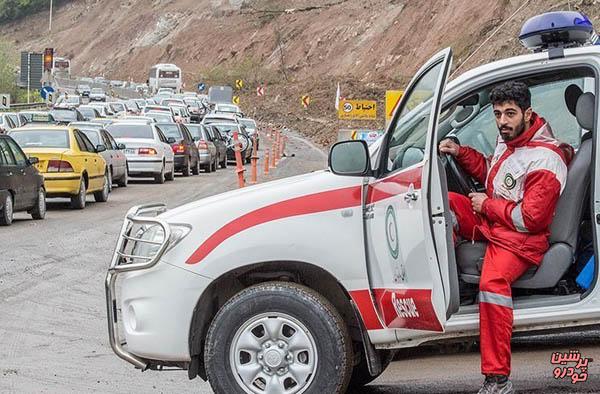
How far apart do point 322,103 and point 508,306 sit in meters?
68.2

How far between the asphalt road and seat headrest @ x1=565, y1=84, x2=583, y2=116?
162 cm

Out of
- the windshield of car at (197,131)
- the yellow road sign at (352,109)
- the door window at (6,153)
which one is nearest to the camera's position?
the door window at (6,153)

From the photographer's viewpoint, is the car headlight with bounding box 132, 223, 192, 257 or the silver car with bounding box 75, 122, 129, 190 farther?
the silver car with bounding box 75, 122, 129, 190

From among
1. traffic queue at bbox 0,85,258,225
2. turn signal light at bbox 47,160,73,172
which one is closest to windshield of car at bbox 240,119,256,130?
traffic queue at bbox 0,85,258,225

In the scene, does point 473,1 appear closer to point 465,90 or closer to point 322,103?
point 322,103

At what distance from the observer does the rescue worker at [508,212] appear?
6.25 metres

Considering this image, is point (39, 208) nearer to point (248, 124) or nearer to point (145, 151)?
A: point (145, 151)

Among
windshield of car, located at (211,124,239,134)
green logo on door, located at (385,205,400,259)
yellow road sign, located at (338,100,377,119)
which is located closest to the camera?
green logo on door, located at (385,205,400,259)

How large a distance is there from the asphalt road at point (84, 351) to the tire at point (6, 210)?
8.61 ft

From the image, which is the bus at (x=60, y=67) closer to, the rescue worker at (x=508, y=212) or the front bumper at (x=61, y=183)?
the front bumper at (x=61, y=183)

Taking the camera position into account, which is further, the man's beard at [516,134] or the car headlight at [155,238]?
the car headlight at [155,238]

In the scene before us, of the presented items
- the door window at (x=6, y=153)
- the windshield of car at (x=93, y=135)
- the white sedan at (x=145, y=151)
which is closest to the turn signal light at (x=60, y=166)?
the door window at (x=6, y=153)

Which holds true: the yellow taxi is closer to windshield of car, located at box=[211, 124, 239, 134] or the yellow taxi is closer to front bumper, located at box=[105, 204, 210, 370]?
front bumper, located at box=[105, 204, 210, 370]

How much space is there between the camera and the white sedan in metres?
32.1
